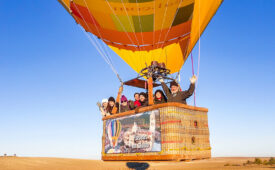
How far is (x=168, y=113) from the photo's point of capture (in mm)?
3441

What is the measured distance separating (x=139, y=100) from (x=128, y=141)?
1.50 meters

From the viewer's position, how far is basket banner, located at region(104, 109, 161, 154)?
3624 mm

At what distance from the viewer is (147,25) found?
7.97m

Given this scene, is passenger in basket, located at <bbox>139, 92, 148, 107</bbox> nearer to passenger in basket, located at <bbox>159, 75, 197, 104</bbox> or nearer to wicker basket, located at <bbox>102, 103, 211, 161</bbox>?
passenger in basket, located at <bbox>159, 75, 197, 104</bbox>

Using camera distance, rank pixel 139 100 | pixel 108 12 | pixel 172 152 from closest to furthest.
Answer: pixel 172 152, pixel 139 100, pixel 108 12

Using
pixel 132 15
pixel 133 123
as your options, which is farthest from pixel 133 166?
pixel 132 15

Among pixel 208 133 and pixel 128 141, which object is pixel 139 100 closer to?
pixel 128 141

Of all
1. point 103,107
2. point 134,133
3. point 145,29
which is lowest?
point 134,133

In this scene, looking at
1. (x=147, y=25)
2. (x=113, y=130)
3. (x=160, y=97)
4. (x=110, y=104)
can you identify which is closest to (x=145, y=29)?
(x=147, y=25)

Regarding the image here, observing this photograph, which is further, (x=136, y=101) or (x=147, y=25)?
(x=147, y=25)

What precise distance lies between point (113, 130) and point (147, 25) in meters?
4.77

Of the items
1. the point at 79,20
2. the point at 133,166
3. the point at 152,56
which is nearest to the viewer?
the point at 133,166

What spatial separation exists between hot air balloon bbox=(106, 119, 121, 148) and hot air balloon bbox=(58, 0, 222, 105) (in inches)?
72.0

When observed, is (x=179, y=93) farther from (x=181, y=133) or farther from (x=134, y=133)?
(x=134, y=133)
